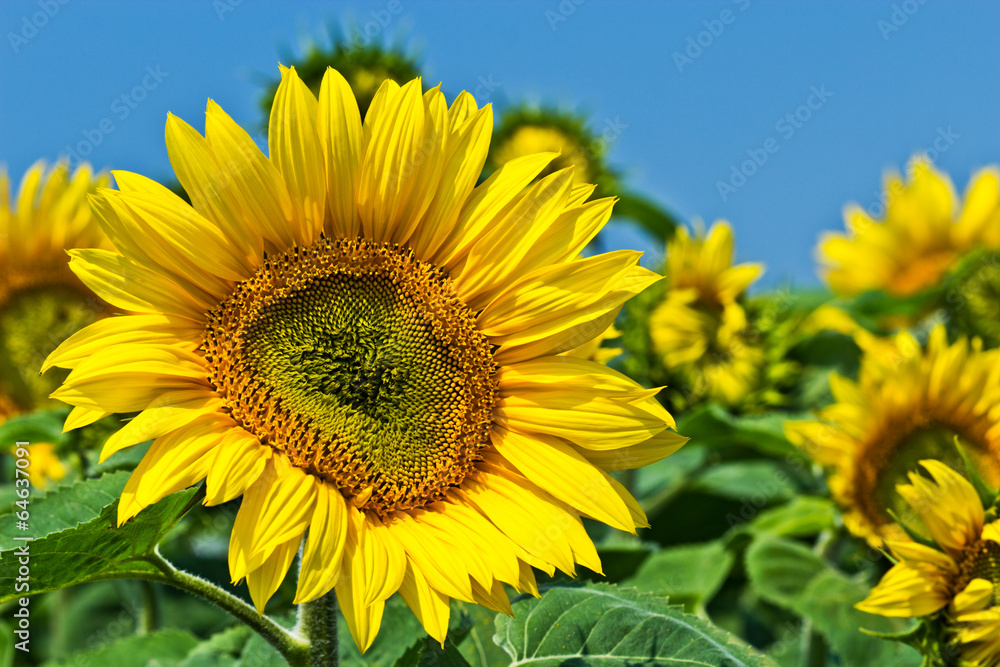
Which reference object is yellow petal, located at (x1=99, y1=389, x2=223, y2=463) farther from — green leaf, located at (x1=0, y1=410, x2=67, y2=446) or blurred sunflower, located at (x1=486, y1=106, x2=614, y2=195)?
blurred sunflower, located at (x1=486, y1=106, x2=614, y2=195)

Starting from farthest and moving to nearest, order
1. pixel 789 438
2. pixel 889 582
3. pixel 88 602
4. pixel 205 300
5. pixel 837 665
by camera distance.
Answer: pixel 88 602
pixel 837 665
pixel 789 438
pixel 889 582
pixel 205 300

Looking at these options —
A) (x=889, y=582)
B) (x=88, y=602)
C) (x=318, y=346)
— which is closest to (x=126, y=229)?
(x=318, y=346)

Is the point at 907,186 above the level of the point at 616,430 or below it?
above

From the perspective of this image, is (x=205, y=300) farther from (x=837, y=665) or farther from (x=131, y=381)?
(x=837, y=665)

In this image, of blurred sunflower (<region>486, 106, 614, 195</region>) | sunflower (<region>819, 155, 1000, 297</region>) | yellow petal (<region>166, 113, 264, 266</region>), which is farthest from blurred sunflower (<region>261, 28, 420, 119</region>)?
sunflower (<region>819, 155, 1000, 297</region>)

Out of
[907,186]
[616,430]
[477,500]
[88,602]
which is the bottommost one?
[88,602]

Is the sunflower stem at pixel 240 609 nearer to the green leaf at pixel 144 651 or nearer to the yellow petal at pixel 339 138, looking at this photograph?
the yellow petal at pixel 339 138

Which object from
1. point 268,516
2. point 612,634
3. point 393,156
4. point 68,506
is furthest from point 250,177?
point 612,634
